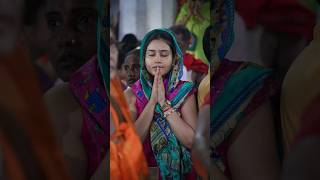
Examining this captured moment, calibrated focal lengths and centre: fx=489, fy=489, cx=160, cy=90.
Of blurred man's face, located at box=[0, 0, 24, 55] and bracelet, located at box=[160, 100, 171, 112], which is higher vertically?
blurred man's face, located at box=[0, 0, 24, 55]

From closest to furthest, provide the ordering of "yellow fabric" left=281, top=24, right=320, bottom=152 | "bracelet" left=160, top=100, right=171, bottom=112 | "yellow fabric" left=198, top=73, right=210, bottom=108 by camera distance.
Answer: "yellow fabric" left=281, top=24, right=320, bottom=152, "yellow fabric" left=198, top=73, right=210, bottom=108, "bracelet" left=160, top=100, right=171, bottom=112

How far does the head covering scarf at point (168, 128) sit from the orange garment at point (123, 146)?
0.27 feet

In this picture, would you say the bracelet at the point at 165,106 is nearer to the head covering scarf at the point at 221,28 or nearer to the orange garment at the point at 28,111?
the head covering scarf at the point at 221,28

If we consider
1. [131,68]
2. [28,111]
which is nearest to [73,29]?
[131,68]

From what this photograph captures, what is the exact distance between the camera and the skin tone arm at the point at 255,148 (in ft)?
6.41

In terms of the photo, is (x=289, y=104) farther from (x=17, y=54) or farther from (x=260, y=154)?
(x=17, y=54)

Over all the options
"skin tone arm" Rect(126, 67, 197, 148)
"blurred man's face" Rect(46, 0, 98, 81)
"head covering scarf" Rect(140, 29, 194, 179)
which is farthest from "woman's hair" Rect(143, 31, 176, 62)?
"blurred man's face" Rect(46, 0, 98, 81)

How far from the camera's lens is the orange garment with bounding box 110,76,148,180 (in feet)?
7.05

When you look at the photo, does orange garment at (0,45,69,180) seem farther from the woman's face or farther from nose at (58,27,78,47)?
the woman's face

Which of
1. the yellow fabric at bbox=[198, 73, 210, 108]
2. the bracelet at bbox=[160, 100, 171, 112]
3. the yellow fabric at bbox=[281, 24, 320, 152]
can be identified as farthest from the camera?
the bracelet at bbox=[160, 100, 171, 112]

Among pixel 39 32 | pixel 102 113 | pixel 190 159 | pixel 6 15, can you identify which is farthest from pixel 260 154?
pixel 6 15

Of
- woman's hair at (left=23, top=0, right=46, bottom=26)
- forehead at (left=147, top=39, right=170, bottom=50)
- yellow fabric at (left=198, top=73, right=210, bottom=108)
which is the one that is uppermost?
woman's hair at (left=23, top=0, right=46, bottom=26)

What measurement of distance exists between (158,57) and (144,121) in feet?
0.97

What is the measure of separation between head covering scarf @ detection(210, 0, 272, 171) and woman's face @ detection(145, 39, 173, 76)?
244 mm
